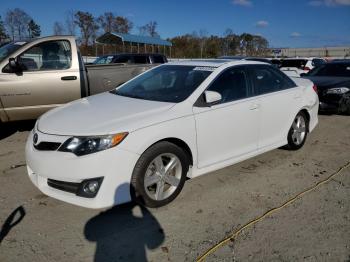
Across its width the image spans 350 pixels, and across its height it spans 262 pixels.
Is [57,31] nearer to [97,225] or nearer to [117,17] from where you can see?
[117,17]

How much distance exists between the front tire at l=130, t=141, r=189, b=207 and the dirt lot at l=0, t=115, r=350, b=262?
0.51ft

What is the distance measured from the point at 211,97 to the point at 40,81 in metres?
3.50

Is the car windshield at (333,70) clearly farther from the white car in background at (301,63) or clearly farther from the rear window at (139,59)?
the white car in background at (301,63)

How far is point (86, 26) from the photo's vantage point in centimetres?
4222

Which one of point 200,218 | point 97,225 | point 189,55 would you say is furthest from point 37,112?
point 189,55

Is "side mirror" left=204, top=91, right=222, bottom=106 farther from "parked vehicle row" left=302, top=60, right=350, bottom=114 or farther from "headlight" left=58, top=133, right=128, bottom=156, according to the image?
"parked vehicle row" left=302, top=60, right=350, bottom=114

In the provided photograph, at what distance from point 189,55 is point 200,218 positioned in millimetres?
45648

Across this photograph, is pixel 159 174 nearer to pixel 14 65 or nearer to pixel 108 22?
pixel 14 65

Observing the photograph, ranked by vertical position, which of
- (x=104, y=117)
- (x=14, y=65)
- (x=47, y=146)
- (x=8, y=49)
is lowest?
(x=47, y=146)

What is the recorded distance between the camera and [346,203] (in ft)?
13.1

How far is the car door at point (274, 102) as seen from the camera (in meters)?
4.97

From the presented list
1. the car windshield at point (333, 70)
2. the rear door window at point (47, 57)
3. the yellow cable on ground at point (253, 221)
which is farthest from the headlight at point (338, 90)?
the rear door window at point (47, 57)

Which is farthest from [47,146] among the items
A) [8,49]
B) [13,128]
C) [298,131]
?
[13,128]

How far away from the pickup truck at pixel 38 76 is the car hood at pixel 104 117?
2.08 m
